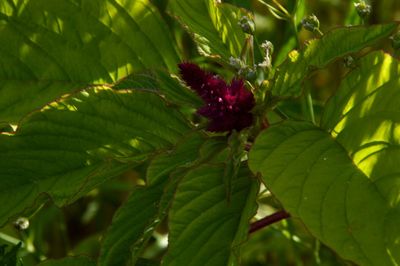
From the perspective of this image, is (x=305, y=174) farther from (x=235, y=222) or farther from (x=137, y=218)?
(x=137, y=218)

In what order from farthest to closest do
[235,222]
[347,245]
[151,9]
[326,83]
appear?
[326,83] < [151,9] < [235,222] < [347,245]

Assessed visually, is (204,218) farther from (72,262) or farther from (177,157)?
(72,262)

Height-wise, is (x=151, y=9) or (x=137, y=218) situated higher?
(x=151, y=9)

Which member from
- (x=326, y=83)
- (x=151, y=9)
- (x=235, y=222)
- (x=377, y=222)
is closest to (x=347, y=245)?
(x=377, y=222)

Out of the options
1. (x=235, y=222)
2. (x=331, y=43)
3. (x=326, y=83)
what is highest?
(x=331, y=43)

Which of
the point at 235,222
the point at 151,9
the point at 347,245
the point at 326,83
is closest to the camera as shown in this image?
the point at 347,245

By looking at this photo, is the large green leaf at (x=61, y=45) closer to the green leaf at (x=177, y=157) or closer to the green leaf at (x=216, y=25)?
the green leaf at (x=216, y=25)

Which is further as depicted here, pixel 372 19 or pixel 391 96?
pixel 372 19
